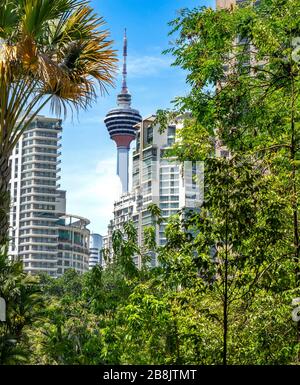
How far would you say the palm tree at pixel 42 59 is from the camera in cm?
1106

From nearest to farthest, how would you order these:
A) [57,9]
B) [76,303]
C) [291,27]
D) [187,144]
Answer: [57,9]
[291,27]
[187,144]
[76,303]

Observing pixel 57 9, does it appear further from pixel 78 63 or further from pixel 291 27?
pixel 291 27

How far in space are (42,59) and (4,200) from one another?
2127 millimetres

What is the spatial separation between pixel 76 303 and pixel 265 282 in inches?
444

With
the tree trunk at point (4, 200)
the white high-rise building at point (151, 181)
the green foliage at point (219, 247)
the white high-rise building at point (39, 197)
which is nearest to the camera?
the green foliage at point (219, 247)

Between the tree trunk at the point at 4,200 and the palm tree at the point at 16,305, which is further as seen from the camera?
the palm tree at the point at 16,305

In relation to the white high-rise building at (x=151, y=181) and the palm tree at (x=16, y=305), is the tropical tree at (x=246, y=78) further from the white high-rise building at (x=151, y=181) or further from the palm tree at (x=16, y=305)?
the white high-rise building at (x=151, y=181)

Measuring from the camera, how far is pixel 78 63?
40.2 feet

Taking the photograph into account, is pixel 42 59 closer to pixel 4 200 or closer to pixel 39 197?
pixel 4 200

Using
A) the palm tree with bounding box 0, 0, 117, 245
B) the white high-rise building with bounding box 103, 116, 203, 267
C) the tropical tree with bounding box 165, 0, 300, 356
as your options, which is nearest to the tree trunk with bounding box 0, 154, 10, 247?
the palm tree with bounding box 0, 0, 117, 245

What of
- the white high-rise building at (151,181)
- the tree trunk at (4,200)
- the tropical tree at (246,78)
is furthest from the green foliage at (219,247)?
the white high-rise building at (151,181)

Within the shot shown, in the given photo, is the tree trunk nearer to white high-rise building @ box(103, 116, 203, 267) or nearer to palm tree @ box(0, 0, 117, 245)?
palm tree @ box(0, 0, 117, 245)

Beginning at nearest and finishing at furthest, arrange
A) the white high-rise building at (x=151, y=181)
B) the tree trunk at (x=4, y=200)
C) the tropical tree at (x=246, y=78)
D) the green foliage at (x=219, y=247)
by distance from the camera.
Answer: the green foliage at (x=219, y=247) → the tree trunk at (x=4, y=200) → the tropical tree at (x=246, y=78) → the white high-rise building at (x=151, y=181)
